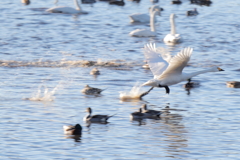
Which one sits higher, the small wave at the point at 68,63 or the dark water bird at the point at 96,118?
the dark water bird at the point at 96,118

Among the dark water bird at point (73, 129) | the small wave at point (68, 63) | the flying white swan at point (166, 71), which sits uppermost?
the flying white swan at point (166, 71)

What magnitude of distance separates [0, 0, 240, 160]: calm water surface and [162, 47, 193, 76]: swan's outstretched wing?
3.88 ft

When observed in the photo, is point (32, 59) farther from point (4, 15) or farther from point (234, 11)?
point (234, 11)

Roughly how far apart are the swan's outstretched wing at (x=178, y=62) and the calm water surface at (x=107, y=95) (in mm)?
1184

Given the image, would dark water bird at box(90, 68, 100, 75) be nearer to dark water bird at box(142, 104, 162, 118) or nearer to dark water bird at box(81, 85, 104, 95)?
dark water bird at box(81, 85, 104, 95)

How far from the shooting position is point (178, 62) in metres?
14.6

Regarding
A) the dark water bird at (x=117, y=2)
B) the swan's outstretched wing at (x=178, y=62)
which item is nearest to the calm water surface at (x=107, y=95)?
the swan's outstretched wing at (x=178, y=62)

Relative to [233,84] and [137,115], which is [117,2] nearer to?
[233,84]

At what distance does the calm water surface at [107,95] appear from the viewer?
13.1m

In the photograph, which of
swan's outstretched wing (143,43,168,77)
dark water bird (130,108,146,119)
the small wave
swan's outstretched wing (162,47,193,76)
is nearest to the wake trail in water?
swan's outstretched wing (143,43,168,77)

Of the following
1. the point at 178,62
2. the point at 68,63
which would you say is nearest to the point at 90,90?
the point at 178,62

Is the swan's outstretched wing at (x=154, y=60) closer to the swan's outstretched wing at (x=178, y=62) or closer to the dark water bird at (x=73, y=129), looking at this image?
the swan's outstretched wing at (x=178, y=62)

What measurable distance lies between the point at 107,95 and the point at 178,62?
422 cm

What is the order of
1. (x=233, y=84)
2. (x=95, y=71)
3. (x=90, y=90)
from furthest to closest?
(x=95, y=71) < (x=233, y=84) < (x=90, y=90)
